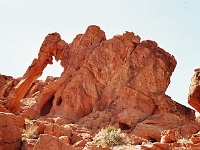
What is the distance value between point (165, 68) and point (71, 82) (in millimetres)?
9507

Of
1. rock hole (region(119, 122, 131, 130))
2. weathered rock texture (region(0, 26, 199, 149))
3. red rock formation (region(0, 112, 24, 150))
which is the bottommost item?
red rock formation (region(0, 112, 24, 150))

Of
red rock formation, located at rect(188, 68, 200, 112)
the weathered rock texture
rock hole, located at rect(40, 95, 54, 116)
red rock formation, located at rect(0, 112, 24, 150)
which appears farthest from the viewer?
rock hole, located at rect(40, 95, 54, 116)

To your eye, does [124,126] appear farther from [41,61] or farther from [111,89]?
[41,61]

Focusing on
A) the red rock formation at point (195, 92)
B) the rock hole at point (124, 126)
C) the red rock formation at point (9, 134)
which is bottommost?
the red rock formation at point (9, 134)

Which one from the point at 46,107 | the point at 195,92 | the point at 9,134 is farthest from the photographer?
the point at 46,107

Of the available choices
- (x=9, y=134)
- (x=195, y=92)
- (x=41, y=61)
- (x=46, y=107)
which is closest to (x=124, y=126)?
(x=46, y=107)

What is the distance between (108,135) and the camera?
1505cm

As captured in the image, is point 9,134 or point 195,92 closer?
point 9,134

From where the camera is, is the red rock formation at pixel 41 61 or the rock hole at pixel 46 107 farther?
the red rock formation at pixel 41 61

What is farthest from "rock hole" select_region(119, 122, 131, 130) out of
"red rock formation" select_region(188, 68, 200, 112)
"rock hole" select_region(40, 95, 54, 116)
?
"red rock formation" select_region(188, 68, 200, 112)

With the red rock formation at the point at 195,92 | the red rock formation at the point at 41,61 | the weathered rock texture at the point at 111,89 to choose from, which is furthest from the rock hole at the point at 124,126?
the red rock formation at the point at 41,61

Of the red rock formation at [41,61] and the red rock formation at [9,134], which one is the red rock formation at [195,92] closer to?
the red rock formation at [9,134]

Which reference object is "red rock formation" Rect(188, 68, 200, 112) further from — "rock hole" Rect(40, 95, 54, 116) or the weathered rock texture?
"rock hole" Rect(40, 95, 54, 116)

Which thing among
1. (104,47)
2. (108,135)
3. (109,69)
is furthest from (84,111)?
(108,135)
